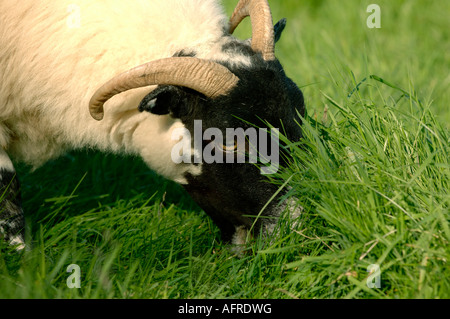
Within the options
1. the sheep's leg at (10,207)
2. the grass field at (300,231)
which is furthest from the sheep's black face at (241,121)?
the sheep's leg at (10,207)

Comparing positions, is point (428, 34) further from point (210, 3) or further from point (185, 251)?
point (185, 251)

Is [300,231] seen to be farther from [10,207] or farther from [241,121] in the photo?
[10,207]

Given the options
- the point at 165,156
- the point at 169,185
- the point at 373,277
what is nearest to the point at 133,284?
the point at 165,156

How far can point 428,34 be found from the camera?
7812mm

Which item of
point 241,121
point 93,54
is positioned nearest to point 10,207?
point 93,54

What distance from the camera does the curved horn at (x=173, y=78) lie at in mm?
3389

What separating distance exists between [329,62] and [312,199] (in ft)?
11.4

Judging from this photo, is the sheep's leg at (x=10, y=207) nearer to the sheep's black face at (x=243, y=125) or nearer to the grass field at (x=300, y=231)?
the grass field at (x=300, y=231)

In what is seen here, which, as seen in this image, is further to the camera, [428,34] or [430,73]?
[428,34]

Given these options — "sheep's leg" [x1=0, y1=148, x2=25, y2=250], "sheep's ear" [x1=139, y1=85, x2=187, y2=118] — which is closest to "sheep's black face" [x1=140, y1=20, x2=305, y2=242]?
"sheep's ear" [x1=139, y1=85, x2=187, y2=118]

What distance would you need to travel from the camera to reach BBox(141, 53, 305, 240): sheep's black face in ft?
11.7

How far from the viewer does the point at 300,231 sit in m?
3.49

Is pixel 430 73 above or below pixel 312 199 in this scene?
above

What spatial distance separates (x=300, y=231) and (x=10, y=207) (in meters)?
1.98
